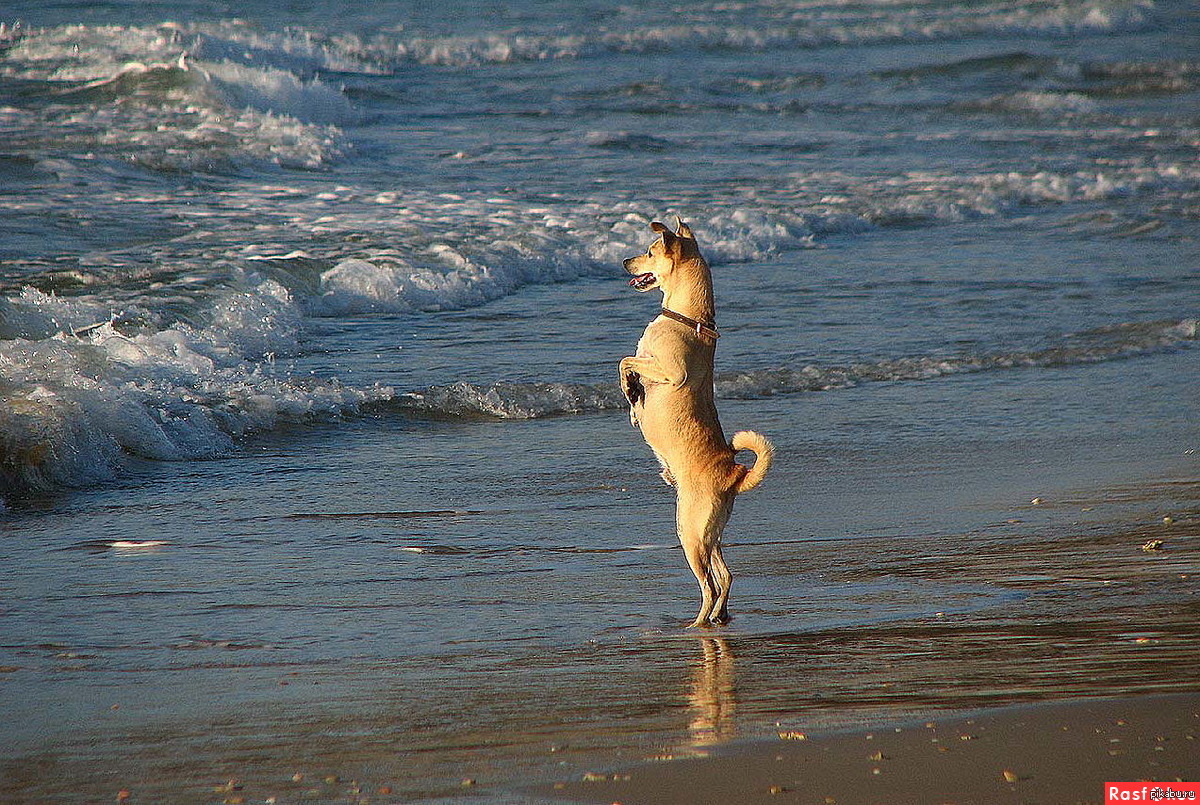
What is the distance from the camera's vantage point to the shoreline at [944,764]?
3316mm

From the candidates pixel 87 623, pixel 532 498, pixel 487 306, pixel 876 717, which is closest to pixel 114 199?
pixel 487 306

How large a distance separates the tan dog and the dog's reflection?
0.34 m

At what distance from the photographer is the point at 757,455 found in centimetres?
504

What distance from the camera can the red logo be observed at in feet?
10.7

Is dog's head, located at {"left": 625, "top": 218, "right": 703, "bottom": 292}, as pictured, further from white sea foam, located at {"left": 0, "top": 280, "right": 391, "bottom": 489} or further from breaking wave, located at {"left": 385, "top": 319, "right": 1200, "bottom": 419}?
white sea foam, located at {"left": 0, "top": 280, "right": 391, "bottom": 489}

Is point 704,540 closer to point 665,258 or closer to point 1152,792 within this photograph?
point 665,258

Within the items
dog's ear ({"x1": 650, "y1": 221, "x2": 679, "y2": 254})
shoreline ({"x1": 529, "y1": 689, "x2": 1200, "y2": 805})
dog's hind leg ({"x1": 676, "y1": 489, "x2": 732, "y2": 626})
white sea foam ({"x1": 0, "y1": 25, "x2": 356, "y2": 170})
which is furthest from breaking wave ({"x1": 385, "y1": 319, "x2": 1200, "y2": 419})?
white sea foam ({"x1": 0, "y1": 25, "x2": 356, "y2": 170})

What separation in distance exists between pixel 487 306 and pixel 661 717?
7620 mm

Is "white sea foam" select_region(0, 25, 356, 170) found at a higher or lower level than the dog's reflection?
higher

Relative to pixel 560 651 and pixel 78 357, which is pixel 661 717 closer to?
pixel 560 651

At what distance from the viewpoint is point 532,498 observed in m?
6.69

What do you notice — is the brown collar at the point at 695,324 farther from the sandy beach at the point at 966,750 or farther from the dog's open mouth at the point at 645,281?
the sandy beach at the point at 966,750

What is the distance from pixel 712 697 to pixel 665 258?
207cm

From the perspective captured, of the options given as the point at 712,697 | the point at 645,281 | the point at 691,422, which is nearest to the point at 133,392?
the point at 645,281
